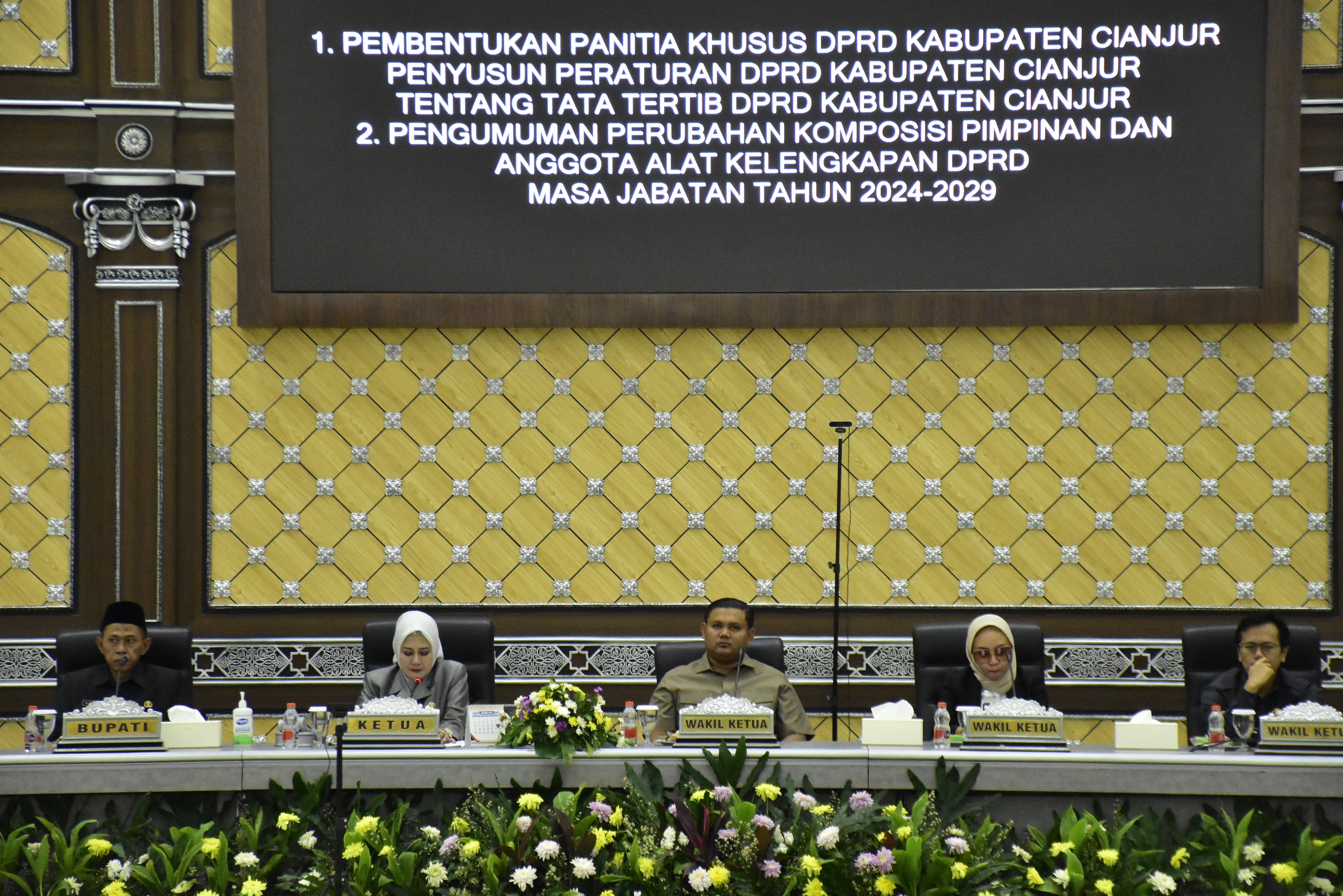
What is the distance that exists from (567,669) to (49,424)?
2302mm

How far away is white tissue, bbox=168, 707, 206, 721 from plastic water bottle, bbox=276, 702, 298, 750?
0.21 metres

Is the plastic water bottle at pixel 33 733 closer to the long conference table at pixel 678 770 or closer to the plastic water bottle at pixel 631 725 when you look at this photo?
the long conference table at pixel 678 770

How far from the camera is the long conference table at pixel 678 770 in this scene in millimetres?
3273

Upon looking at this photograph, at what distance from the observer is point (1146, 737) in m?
3.55

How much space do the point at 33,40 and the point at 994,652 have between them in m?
4.37

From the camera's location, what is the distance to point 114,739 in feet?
11.2

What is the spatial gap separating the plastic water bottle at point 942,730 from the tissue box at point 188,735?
1.92 m

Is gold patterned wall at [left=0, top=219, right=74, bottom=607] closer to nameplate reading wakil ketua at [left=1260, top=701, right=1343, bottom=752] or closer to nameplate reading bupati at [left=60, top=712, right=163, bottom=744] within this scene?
nameplate reading bupati at [left=60, top=712, right=163, bottom=744]

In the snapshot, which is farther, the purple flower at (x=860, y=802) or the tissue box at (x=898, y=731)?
the tissue box at (x=898, y=731)

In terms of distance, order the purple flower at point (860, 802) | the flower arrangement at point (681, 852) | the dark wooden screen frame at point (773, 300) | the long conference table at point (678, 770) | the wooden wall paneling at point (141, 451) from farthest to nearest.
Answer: the wooden wall paneling at point (141, 451)
the dark wooden screen frame at point (773, 300)
the long conference table at point (678, 770)
the purple flower at point (860, 802)
the flower arrangement at point (681, 852)

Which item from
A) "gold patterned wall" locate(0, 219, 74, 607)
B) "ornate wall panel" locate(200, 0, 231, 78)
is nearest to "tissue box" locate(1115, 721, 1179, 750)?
"gold patterned wall" locate(0, 219, 74, 607)

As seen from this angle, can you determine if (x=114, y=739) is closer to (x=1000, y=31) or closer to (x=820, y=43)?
(x=820, y=43)

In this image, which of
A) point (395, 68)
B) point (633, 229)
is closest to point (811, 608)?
point (633, 229)

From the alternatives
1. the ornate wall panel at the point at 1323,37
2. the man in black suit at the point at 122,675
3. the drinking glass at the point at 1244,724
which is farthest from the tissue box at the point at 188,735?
the ornate wall panel at the point at 1323,37
